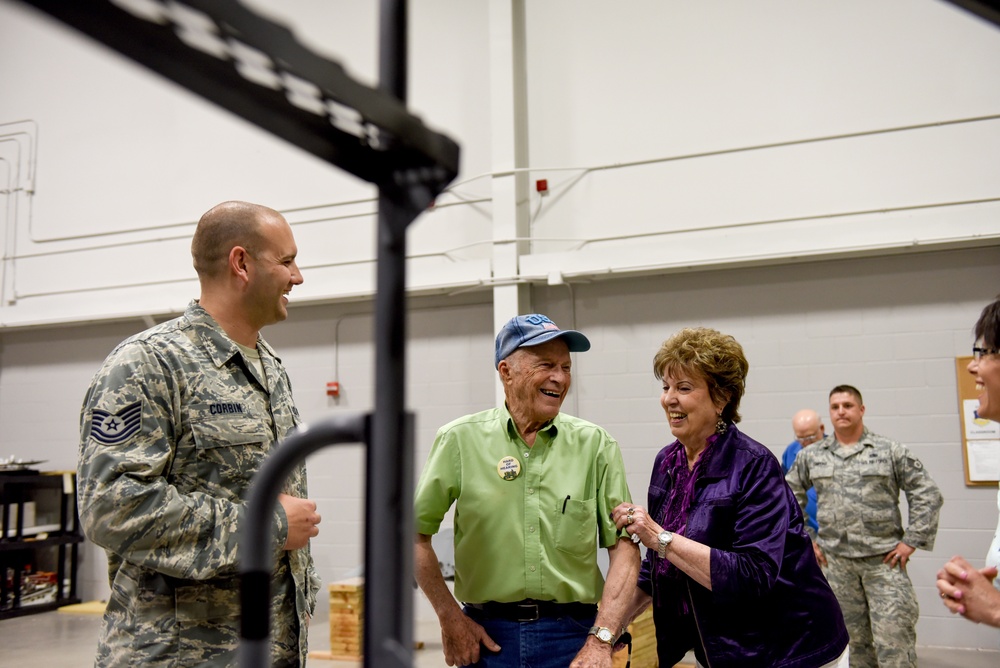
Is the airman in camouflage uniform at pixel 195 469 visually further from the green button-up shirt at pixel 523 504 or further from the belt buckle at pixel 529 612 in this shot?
the belt buckle at pixel 529 612

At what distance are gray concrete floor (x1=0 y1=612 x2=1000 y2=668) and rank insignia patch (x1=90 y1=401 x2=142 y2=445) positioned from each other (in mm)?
4139

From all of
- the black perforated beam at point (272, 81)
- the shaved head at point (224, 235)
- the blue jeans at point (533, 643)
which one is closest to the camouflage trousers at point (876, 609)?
the blue jeans at point (533, 643)

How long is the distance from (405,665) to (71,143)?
32.8 ft

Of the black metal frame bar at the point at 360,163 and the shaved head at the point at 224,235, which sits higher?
Answer: the shaved head at the point at 224,235

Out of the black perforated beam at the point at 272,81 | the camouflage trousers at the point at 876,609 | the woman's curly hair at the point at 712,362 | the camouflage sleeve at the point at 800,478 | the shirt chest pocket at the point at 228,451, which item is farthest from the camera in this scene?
the camouflage sleeve at the point at 800,478

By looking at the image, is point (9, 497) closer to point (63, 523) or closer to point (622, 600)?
point (63, 523)

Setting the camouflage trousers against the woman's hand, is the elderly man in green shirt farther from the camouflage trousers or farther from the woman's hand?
the camouflage trousers

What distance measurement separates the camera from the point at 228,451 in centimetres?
174

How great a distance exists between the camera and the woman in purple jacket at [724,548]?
210 cm

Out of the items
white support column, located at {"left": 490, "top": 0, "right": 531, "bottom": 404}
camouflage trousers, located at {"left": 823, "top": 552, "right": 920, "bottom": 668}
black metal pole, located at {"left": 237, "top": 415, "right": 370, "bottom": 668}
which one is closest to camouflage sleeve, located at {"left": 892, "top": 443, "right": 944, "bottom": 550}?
camouflage trousers, located at {"left": 823, "top": 552, "right": 920, "bottom": 668}

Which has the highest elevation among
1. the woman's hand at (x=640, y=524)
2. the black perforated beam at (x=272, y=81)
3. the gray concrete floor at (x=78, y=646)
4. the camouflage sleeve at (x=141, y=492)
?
the black perforated beam at (x=272, y=81)

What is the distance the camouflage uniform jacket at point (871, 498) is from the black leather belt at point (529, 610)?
10.9 ft

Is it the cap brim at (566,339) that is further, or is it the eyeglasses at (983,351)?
the cap brim at (566,339)

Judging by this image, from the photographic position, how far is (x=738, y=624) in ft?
7.02
